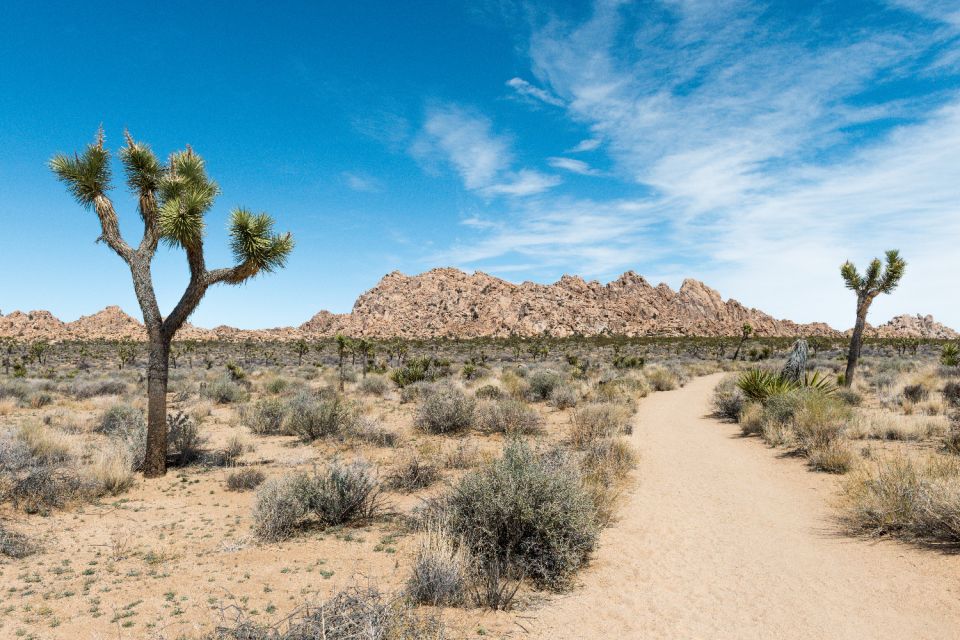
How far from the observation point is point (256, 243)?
1010 cm

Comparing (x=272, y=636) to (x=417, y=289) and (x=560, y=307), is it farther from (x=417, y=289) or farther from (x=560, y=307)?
(x=417, y=289)

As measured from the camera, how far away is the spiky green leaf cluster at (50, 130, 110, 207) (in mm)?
9789

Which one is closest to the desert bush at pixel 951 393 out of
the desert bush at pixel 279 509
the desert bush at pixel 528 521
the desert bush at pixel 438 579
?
the desert bush at pixel 528 521

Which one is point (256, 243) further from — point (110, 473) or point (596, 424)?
point (596, 424)

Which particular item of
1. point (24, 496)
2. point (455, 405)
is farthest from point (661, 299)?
point (24, 496)

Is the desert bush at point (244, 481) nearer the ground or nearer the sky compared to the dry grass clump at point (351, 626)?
nearer the ground

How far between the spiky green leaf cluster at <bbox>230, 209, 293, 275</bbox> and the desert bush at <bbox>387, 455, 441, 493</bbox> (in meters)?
4.81

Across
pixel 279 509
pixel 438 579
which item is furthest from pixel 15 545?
pixel 438 579

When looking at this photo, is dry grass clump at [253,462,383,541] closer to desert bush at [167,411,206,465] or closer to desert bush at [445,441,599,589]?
desert bush at [445,441,599,589]

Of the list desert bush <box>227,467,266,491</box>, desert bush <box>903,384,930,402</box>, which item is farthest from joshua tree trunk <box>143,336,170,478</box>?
desert bush <box>903,384,930,402</box>

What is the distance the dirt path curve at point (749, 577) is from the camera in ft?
15.4

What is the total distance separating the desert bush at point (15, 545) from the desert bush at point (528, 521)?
Answer: 16.6 feet

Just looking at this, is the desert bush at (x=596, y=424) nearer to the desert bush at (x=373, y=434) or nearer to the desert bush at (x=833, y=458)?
the desert bush at (x=833, y=458)

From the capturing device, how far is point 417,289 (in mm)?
130625
